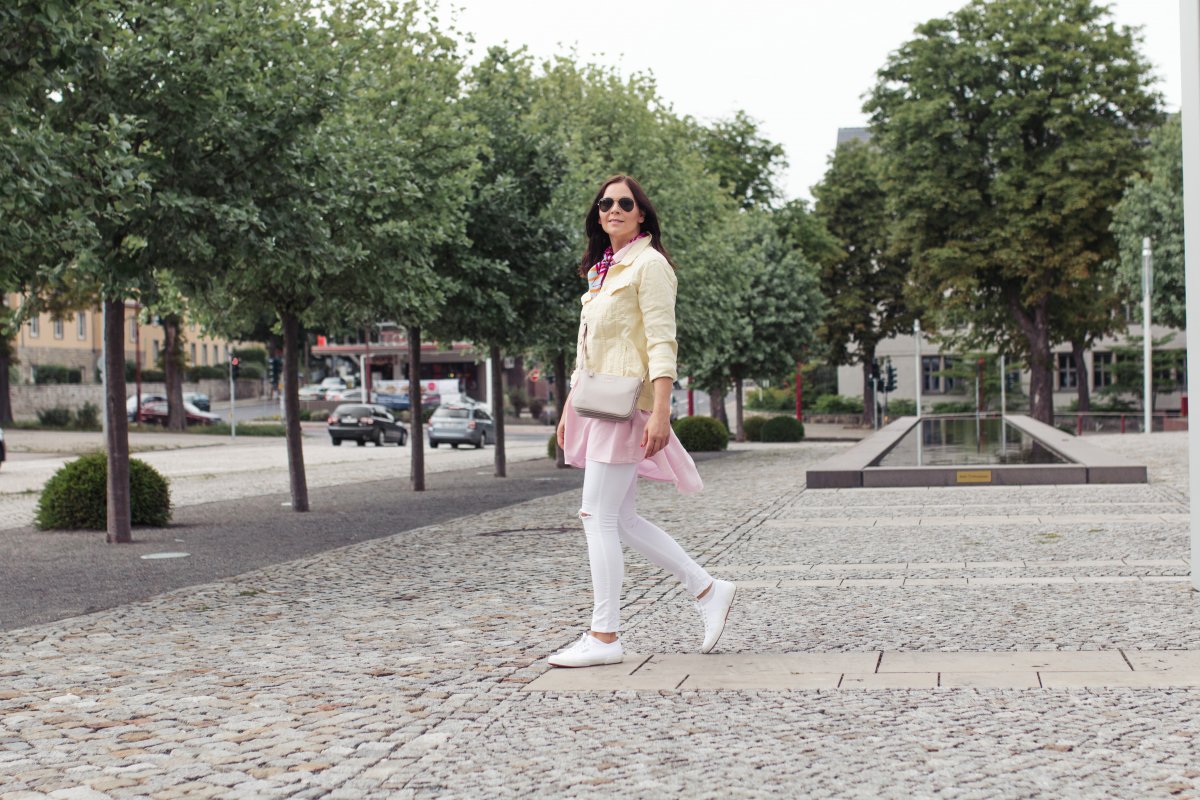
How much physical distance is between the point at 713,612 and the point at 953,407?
58311 millimetres

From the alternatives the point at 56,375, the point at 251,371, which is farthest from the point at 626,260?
the point at 251,371

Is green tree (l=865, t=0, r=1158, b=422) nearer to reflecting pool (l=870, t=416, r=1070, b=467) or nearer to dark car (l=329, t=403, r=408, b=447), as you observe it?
reflecting pool (l=870, t=416, r=1070, b=467)

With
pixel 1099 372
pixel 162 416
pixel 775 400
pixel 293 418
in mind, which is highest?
pixel 293 418

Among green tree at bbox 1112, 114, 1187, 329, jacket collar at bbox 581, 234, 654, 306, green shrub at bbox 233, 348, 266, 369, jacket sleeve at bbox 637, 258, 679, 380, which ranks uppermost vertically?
green tree at bbox 1112, 114, 1187, 329

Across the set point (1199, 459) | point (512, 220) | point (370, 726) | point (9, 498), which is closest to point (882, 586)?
point (1199, 459)

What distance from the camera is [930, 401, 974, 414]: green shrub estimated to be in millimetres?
62119

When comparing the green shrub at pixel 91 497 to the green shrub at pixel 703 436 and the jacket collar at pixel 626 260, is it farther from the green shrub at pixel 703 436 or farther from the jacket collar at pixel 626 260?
the green shrub at pixel 703 436

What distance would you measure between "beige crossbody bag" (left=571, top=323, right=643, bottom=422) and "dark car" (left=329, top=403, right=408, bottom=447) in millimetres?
46188

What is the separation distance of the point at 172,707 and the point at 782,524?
8.36 meters

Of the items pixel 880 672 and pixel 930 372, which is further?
pixel 930 372

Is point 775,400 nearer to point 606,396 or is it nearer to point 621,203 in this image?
point 621,203

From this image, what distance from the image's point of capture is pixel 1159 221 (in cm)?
4031

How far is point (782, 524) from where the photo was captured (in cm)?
1327

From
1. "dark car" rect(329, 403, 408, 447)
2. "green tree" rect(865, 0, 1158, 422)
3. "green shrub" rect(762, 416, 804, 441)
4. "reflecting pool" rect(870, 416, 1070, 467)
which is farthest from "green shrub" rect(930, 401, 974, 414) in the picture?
"reflecting pool" rect(870, 416, 1070, 467)
